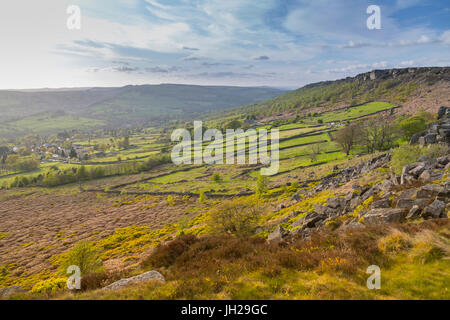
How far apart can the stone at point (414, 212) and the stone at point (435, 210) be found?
0.41 meters

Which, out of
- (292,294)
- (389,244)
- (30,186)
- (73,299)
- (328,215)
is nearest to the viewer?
(292,294)

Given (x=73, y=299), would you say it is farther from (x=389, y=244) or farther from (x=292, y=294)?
(x=389, y=244)

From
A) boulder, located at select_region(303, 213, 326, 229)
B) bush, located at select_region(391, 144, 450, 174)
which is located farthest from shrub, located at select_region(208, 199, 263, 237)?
bush, located at select_region(391, 144, 450, 174)

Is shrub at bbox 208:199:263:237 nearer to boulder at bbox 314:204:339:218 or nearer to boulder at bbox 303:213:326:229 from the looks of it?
boulder at bbox 314:204:339:218

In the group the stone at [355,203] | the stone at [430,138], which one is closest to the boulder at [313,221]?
the stone at [355,203]

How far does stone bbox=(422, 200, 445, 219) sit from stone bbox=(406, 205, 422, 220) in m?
0.41

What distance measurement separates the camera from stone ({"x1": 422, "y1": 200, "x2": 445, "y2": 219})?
44.7 feet

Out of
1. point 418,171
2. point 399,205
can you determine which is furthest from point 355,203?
point 418,171

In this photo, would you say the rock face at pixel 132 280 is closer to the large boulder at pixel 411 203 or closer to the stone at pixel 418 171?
the large boulder at pixel 411 203

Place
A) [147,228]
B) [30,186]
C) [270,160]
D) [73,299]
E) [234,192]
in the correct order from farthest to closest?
[30,186] < [270,160] < [234,192] < [147,228] < [73,299]

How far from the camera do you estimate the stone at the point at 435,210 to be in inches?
537

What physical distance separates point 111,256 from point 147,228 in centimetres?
2014
